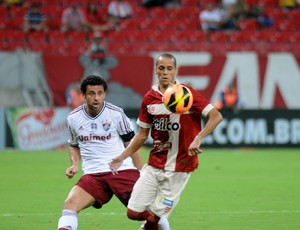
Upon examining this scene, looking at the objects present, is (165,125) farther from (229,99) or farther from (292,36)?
(292,36)

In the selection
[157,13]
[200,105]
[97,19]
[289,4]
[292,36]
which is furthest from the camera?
[289,4]

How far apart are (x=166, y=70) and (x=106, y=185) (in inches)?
59.7

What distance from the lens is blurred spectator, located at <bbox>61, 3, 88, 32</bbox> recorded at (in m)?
24.3

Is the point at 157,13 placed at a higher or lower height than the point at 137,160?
higher

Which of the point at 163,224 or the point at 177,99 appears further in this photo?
the point at 163,224

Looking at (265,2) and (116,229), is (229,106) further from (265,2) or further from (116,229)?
(116,229)

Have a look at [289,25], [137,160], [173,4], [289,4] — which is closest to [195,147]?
[137,160]

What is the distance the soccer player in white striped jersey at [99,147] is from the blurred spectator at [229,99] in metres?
13.7

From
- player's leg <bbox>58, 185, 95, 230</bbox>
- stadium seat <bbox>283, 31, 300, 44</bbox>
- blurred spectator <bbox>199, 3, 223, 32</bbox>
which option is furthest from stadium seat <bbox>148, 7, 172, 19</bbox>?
player's leg <bbox>58, 185, 95, 230</bbox>

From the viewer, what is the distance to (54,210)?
36.6 ft

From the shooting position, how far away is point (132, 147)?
25.7 feet

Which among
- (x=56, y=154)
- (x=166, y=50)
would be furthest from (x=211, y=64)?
(x=56, y=154)

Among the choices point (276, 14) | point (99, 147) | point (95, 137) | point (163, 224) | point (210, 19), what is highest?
point (276, 14)

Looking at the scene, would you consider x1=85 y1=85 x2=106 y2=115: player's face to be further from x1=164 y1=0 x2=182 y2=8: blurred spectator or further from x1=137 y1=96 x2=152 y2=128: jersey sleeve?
x1=164 y1=0 x2=182 y2=8: blurred spectator
